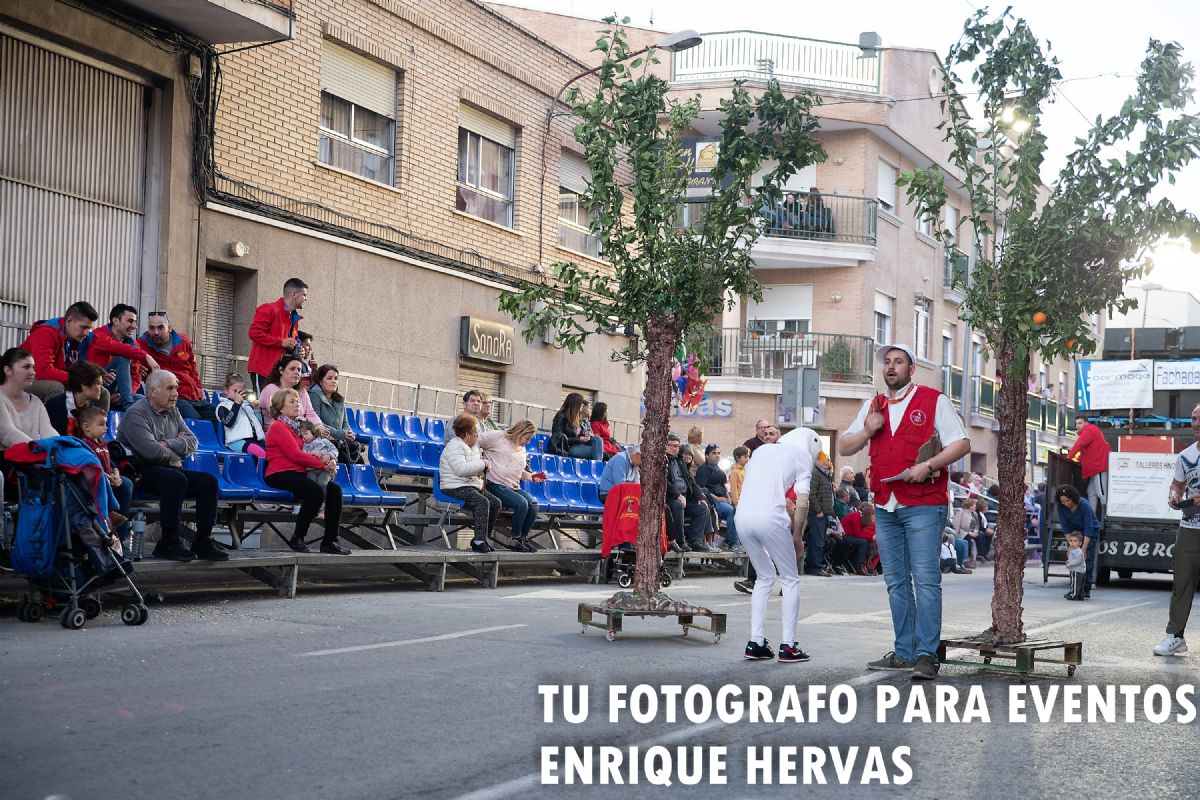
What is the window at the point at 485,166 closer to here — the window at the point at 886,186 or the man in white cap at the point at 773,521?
the man in white cap at the point at 773,521

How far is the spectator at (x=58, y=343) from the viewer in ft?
39.0

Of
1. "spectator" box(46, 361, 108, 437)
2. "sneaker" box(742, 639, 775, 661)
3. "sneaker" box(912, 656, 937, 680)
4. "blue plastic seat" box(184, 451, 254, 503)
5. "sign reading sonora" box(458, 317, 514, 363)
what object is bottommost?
"sneaker" box(742, 639, 775, 661)

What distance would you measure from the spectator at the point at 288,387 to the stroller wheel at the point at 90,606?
3674mm

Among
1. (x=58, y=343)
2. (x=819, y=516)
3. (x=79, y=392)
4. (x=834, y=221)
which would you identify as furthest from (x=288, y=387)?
(x=834, y=221)

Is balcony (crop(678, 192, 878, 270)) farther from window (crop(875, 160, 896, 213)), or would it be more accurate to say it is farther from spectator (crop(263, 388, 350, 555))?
spectator (crop(263, 388, 350, 555))

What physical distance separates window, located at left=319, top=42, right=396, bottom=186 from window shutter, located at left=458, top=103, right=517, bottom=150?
6.27 ft

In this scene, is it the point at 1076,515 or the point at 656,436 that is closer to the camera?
the point at 656,436

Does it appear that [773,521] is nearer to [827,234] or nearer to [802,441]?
[802,441]

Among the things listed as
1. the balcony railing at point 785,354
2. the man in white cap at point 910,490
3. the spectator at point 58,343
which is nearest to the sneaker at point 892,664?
the man in white cap at point 910,490

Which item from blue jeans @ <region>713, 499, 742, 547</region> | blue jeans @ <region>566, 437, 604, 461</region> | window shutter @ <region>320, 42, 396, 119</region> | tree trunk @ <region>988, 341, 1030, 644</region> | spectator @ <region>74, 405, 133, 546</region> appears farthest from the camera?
blue jeans @ <region>713, 499, 742, 547</region>

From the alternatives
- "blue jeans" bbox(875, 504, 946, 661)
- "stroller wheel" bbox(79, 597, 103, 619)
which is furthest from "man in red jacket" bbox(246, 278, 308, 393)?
"blue jeans" bbox(875, 504, 946, 661)

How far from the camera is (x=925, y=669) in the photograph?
884cm

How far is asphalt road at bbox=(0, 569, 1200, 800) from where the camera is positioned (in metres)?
5.68

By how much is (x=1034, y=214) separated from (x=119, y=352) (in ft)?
26.7
